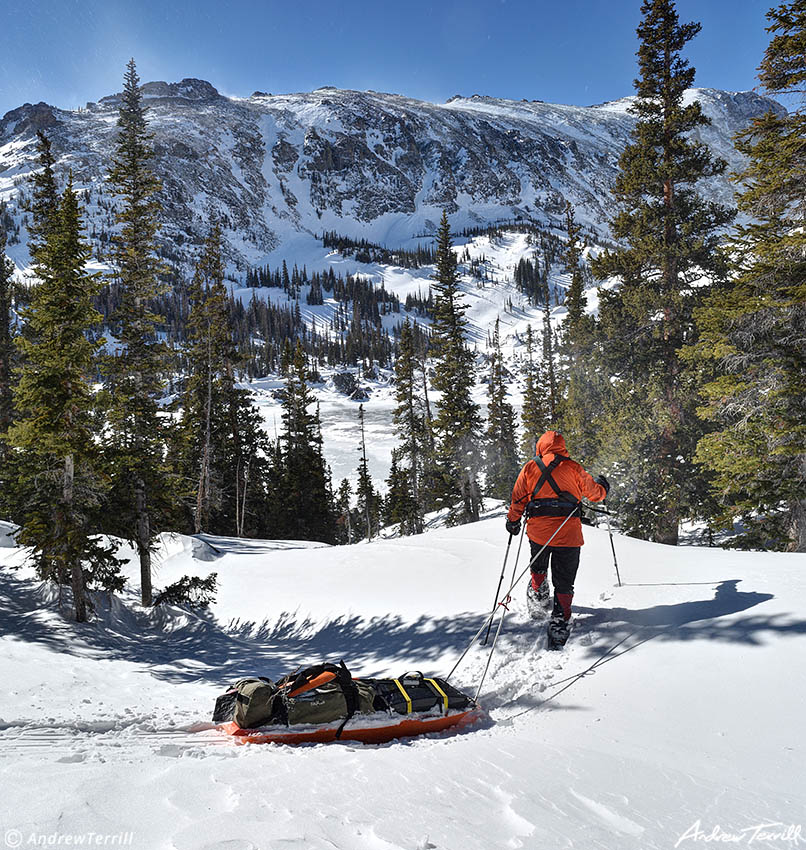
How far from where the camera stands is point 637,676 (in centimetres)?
469

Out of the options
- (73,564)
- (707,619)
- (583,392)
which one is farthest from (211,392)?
(707,619)

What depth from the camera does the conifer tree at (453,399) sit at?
96.5 ft

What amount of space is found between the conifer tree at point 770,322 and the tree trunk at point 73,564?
14701 mm

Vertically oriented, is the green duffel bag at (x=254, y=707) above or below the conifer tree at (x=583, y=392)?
below

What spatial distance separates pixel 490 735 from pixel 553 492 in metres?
3.03

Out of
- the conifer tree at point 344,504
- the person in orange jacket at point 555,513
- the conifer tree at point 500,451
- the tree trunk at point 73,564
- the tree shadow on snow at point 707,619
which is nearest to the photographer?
the tree shadow on snow at point 707,619

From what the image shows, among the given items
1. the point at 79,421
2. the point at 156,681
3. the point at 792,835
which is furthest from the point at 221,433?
the point at 792,835

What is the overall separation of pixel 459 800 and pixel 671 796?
49.5 inches

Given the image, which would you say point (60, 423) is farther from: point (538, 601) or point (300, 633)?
point (538, 601)

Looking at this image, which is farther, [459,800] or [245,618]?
[245,618]

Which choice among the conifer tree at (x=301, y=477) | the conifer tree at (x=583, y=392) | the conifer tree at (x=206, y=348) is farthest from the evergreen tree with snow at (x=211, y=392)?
the conifer tree at (x=583, y=392)

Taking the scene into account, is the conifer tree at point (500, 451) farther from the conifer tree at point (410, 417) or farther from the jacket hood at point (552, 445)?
the jacket hood at point (552, 445)

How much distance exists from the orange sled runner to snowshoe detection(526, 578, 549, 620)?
217 cm

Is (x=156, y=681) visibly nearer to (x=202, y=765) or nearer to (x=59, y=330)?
(x=202, y=765)
